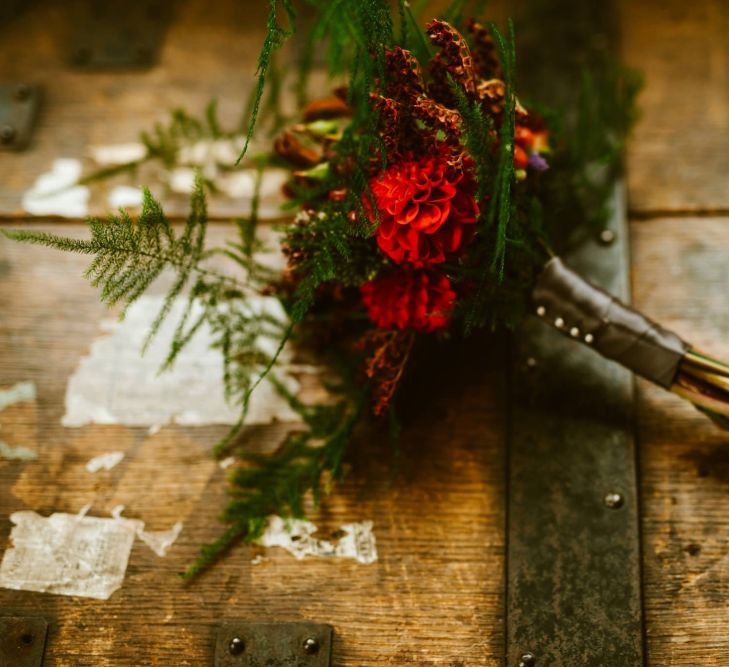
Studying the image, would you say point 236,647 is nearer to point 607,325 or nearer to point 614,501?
point 614,501

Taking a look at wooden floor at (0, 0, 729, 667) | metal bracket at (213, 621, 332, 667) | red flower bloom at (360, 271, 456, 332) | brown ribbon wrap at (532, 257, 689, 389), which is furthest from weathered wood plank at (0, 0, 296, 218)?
metal bracket at (213, 621, 332, 667)

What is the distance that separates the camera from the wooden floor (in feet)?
3.02

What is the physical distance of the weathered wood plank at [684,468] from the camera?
2.96ft

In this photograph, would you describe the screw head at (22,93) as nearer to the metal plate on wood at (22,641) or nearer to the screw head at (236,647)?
the metal plate on wood at (22,641)

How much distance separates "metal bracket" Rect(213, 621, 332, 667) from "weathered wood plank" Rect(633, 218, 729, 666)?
0.38 metres

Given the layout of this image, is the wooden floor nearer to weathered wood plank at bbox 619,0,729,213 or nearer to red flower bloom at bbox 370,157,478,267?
weathered wood plank at bbox 619,0,729,213

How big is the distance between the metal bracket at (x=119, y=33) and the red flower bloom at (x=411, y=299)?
28.5 inches

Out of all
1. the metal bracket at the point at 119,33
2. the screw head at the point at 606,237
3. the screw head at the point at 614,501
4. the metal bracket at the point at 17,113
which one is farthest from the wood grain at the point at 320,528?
the metal bracket at the point at 119,33

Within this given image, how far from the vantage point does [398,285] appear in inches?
36.0

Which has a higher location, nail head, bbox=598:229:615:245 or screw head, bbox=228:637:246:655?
nail head, bbox=598:229:615:245

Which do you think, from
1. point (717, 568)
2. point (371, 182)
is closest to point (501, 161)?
point (371, 182)

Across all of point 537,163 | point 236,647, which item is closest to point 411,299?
point 537,163

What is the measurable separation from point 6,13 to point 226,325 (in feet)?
2.79

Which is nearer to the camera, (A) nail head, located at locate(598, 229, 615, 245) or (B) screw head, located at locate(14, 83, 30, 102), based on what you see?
(A) nail head, located at locate(598, 229, 615, 245)
